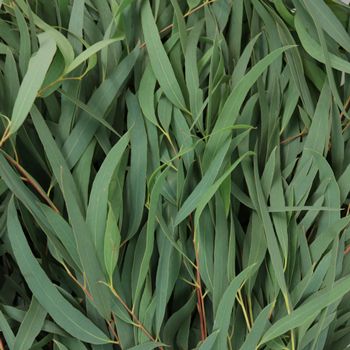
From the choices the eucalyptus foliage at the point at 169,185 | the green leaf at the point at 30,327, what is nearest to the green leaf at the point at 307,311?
the eucalyptus foliage at the point at 169,185

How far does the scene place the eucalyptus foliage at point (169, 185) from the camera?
0.36 metres

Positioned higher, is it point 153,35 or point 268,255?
point 153,35

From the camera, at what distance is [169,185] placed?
0.38m

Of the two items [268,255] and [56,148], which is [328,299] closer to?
[268,255]

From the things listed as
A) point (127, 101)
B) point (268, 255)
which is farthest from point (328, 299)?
point (127, 101)

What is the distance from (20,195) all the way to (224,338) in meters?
0.14

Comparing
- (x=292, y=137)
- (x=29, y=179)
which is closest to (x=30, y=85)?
(x=29, y=179)

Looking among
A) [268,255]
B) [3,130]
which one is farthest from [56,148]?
[268,255]

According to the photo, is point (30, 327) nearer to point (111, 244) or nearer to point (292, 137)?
point (111, 244)

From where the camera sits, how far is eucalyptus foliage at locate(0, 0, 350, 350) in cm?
36

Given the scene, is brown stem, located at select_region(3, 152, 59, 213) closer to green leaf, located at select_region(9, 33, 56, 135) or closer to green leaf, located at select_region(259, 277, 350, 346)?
green leaf, located at select_region(9, 33, 56, 135)

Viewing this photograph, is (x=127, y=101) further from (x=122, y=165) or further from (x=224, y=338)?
(x=224, y=338)

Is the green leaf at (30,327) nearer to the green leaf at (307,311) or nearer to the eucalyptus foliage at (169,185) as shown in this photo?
the eucalyptus foliage at (169,185)

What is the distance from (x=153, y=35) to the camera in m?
0.40
